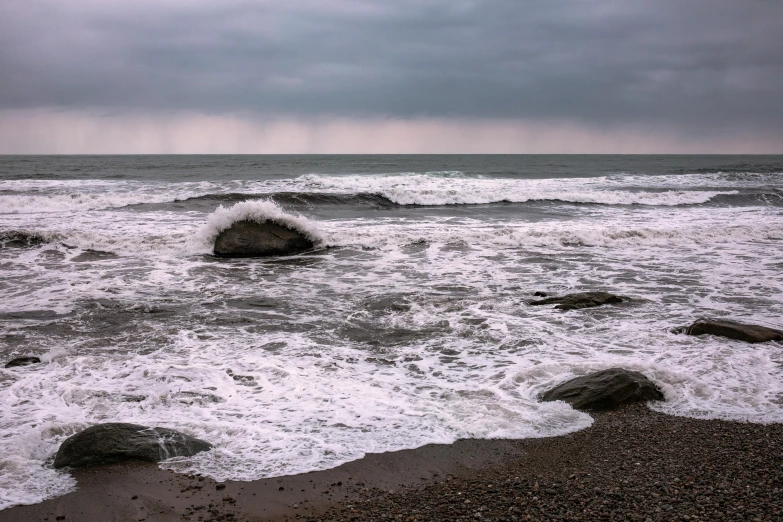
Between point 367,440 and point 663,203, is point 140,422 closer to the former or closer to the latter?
point 367,440

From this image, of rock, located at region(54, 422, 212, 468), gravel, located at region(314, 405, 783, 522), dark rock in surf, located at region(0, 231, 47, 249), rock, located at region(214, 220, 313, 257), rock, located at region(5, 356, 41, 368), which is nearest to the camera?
gravel, located at region(314, 405, 783, 522)

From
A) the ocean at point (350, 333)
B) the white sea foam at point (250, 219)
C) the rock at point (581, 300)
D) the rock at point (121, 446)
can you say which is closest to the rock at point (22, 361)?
the ocean at point (350, 333)

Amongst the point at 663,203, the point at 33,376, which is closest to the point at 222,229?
the point at 33,376

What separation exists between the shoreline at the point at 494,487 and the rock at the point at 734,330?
8.99ft

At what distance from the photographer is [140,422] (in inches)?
197

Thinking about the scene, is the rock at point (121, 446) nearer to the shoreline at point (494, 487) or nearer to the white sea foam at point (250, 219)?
the shoreline at point (494, 487)

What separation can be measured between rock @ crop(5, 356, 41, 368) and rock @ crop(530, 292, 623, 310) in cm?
681

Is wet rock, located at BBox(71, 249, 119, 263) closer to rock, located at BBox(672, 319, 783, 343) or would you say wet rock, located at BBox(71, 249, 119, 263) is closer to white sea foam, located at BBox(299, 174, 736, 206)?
rock, located at BBox(672, 319, 783, 343)

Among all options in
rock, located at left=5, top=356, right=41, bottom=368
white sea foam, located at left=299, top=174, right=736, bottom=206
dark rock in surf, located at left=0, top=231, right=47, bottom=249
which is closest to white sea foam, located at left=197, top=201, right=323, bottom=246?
dark rock in surf, located at left=0, top=231, right=47, bottom=249

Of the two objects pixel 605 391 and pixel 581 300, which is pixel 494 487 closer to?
pixel 605 391

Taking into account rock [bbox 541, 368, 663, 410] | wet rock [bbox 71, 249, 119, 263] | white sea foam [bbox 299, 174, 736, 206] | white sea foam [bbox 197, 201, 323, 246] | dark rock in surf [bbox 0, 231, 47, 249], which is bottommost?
rock [bbox 541, 368, 663, 410]

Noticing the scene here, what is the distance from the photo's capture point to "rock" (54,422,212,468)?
172 inches

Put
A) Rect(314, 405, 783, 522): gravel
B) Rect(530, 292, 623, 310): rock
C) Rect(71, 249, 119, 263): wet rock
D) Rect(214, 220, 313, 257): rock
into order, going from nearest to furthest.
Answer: Rect(314, 405, 783, 522): gravel, Rect(530, 292, 623, 310): rock, Rect(71, 249, 119, 263): wet rock, Rect(214, 220, 313, 257): rock

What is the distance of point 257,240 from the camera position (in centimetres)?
1384
